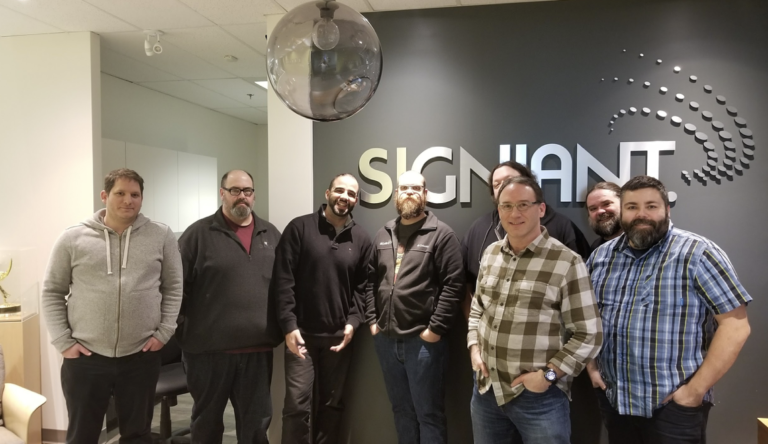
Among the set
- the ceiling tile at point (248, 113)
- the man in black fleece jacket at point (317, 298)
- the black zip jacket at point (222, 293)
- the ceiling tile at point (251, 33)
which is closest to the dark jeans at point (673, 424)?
the man in black fleece jacket at point (317, 298)

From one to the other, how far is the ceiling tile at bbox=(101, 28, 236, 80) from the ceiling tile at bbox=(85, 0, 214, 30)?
0.58ft

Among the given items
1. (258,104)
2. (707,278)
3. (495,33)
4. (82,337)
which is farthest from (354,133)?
(258,104)

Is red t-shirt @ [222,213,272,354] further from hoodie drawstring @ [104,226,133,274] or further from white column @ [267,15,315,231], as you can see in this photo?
hoodie drawstring @ [104,226,133,274]

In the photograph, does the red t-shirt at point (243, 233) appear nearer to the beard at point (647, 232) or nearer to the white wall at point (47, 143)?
the white wall at point (47, 143)

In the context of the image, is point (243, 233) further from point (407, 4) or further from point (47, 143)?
point (47, 143)

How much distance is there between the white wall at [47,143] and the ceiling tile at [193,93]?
148 centimetres

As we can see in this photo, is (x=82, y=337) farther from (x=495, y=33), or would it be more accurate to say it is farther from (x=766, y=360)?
(x=766, y=360)

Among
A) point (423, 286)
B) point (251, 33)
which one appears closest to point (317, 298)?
point (423, 286)

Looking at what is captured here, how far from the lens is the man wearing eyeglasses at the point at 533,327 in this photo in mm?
1856

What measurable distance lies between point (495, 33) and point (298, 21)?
2.04 meters

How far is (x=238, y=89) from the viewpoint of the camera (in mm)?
5301

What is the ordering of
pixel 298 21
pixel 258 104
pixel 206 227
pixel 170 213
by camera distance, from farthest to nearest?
pixel 258 104 → pixel 170 213 → pixel 206 227 → pixel 298 21

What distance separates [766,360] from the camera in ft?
9.29

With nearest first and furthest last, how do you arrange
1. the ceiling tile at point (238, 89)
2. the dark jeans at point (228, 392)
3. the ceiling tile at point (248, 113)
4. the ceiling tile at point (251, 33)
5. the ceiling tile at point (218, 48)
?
1. the dark jeans at point (228, 392)
2. the ceiling tile at point (251, 33)
3. the ceiling tile at point (218, 48)
4. the ceiling tile at point (238, 89)
5. the ceiling tile at point (248, 113)
